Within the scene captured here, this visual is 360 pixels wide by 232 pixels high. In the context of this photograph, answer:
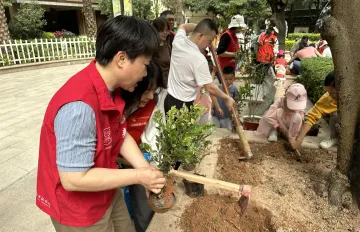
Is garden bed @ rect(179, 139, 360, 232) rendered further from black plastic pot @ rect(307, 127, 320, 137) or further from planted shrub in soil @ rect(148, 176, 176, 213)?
black plastic pot @ rect(307, 127, 320, 137)

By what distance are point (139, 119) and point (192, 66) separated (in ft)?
3.62

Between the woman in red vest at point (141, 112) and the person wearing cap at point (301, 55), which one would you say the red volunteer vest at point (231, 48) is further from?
the person wearing cap at point (301, 55)

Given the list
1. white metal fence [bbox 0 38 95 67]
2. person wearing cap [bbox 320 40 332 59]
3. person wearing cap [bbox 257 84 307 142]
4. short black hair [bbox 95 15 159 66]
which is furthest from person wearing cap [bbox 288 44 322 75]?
white metal fence [bbox 0 38 95 67]

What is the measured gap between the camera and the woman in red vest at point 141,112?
5.80 ft

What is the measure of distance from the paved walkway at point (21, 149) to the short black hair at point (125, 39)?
1.99 m

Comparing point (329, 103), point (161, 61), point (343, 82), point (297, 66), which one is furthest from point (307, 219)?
point (297, 66)

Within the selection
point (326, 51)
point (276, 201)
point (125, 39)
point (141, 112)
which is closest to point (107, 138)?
point (125, 39)

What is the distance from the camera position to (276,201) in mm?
2119

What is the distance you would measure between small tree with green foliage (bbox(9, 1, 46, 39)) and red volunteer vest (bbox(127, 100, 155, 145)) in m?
15.0

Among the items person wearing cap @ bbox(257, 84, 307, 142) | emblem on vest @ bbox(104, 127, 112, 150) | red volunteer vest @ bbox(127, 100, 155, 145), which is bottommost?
person wearing cap @ bbox(257, 84, 307, 142)

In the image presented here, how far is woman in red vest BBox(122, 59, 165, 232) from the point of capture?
5.80ft

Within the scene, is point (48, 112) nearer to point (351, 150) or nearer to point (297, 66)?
point (351, 150)

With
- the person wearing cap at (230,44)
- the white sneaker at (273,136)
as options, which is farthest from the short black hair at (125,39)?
the person wearing cap at (230,44)

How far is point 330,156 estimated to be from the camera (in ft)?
9.30
